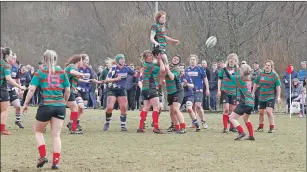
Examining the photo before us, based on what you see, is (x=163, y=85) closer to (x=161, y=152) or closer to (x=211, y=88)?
(x=161, y=152)

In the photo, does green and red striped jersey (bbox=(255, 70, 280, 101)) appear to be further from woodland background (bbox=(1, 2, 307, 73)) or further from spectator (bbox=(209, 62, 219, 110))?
woodland background (bbox=(1, 2, 307, 73))

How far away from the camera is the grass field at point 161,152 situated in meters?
9.99

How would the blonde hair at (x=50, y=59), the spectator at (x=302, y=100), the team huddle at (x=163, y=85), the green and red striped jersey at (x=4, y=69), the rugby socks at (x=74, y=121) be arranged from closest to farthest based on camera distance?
the blonde hair at (x=50, y=59) < the green and red striped jersey at (x=4, y=69) < the team huddle at (x=163, y=85) < the rugby socks at (x=74, y=121) < the spectator at (x=302, y=100)

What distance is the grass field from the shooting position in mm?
9992

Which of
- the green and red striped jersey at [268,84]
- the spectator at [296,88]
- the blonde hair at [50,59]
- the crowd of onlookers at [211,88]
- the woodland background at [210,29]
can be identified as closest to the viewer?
the blonde hair at [50,59]

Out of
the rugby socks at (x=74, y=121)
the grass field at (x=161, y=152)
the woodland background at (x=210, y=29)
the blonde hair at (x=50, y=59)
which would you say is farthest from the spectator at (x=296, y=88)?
the blonde hair at (x=50, y=59)

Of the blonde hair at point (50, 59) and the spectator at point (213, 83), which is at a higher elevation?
the spectator at point (213, 83)

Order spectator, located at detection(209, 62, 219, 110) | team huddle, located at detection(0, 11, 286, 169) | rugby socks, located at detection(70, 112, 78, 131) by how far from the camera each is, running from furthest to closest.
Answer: spectator, located at detection(209, 62, 219, 110) < rugby socks, located at detection(70, 112, 78, 131) < team huddle, located at detection(0, 11, 286, 169)

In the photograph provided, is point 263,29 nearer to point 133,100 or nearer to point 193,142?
point 133,100

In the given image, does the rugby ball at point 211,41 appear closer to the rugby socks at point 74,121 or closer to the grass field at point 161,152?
the grass field at point 161,152

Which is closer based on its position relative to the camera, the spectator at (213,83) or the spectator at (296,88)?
the spectator at (296,88)

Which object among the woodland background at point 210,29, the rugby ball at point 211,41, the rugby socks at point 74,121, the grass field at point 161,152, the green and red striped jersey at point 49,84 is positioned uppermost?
the woodland background at point 210,29

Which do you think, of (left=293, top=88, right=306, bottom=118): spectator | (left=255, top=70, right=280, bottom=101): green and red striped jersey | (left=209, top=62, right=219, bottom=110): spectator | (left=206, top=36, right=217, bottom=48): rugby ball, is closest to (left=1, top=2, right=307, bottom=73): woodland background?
(left=206, top=36, right=217, bottom=48): rugby ball

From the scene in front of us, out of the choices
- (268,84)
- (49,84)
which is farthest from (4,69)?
(268,84)
